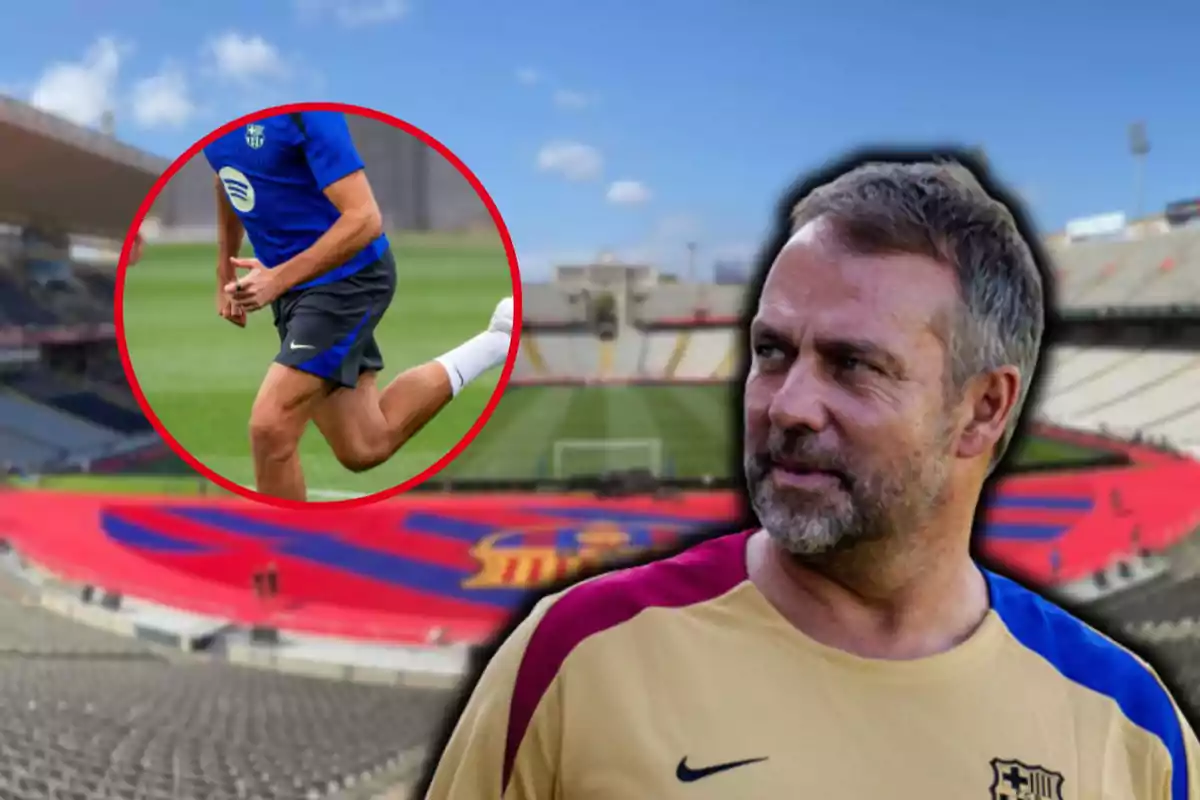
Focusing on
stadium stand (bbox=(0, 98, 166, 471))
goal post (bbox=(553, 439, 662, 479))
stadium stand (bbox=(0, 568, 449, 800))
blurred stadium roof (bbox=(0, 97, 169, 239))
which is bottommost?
stadium stand (bbox=(0, 568, 449, 800))

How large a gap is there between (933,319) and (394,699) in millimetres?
5565

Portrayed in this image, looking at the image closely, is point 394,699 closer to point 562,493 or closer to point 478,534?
point 478,534

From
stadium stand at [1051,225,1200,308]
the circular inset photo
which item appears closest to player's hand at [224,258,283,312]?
the circular inset photo

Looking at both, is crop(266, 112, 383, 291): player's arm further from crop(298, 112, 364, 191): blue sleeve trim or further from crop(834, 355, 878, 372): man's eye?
crop(834, 355, 878, 372): man's eye

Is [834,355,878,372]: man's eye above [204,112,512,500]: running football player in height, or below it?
below

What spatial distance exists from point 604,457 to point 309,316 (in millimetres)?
8418

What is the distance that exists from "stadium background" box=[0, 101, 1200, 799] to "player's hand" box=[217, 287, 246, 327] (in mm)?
59

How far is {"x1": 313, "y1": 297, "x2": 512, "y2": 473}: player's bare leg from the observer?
2.34 ft

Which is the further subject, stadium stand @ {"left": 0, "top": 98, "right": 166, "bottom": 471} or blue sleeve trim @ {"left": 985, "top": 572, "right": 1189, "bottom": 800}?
stadium stand @ {"left": 0, "top": 98, "right": 166, "bottom": 471}

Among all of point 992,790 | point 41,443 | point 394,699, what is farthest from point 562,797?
point 41,443

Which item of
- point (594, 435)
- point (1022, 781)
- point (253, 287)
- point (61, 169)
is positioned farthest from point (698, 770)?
point (594, 435)

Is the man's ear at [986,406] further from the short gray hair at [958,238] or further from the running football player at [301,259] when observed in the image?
the running football player at [301,259]

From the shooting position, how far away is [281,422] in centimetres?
69

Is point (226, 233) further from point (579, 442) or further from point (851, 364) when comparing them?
point (579, 442)
